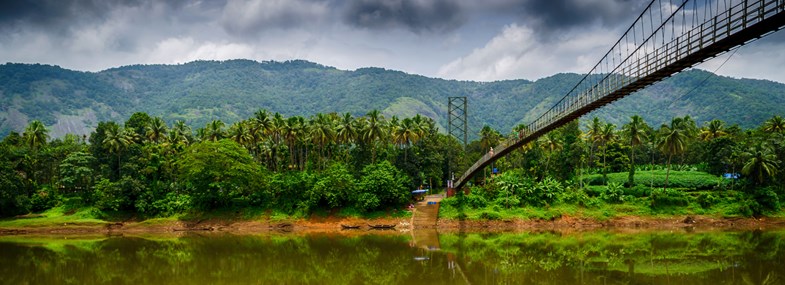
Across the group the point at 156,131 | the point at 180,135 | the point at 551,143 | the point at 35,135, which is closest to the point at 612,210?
the point at 551,143

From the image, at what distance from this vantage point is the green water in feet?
85.9

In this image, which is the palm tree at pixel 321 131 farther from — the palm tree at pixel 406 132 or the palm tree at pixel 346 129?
the palm tree at pixel 406 132

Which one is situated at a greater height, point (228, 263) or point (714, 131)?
point (714, 131)

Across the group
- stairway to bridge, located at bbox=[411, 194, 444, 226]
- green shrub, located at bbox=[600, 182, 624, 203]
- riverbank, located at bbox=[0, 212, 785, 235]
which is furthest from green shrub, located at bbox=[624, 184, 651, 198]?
stairway to bridge, located at bbox=[411, 194, 444, 226]

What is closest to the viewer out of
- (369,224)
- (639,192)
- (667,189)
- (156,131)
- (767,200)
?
(767,200)

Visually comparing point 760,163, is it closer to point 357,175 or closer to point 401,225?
point 401,225

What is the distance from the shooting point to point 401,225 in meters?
50.7

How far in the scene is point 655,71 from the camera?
2192 cm

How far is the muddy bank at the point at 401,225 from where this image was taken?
4800cm

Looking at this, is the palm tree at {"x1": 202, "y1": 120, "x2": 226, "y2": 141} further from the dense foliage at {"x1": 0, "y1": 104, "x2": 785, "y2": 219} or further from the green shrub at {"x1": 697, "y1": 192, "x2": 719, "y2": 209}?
the green shrub at {"x1": 697, "y1": 192, "x2": 719, "y2": 209}

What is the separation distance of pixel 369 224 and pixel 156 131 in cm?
2963

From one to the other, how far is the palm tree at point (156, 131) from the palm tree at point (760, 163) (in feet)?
196

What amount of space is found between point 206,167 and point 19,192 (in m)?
18.3

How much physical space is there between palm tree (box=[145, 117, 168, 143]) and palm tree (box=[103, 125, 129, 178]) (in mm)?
6145
